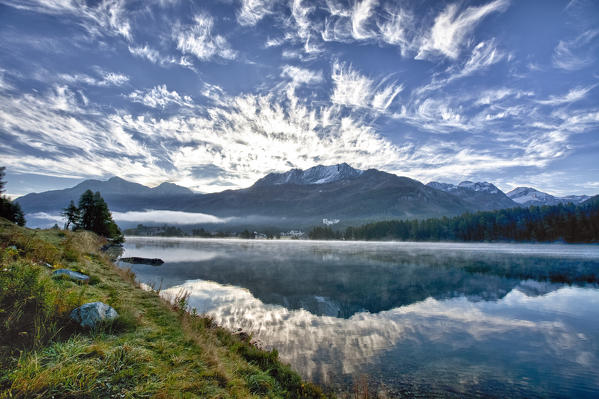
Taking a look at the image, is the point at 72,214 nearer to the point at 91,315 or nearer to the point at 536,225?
the point at 91,315

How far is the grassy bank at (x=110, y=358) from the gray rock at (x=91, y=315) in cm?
22

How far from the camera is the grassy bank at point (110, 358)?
247 inches

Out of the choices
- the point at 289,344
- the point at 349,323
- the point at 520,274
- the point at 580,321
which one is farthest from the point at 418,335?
the point at 520,274

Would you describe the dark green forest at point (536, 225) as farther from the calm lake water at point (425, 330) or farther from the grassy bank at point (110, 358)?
the grassy bank at point (110, 358)

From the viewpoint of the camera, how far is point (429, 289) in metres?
33.7

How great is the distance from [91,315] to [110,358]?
116 inches

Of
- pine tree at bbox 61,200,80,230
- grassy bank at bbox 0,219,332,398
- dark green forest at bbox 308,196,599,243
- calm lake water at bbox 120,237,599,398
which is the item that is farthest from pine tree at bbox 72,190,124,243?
dark green forest at bbox 308,196,599,243

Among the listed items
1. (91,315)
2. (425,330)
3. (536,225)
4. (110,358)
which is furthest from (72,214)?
(536,225)

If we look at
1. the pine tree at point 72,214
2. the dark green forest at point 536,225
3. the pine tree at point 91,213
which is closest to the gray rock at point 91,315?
the pine tree at point 72,214

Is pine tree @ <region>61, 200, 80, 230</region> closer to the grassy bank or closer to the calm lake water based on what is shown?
the calm lake water

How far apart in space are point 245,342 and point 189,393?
804 cm

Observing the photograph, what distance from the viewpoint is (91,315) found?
379 inches

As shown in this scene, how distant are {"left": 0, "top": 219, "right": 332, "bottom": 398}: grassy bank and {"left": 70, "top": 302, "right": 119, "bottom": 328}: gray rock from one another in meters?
0.22

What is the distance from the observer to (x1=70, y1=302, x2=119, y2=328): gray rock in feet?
30.5
